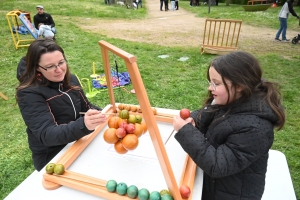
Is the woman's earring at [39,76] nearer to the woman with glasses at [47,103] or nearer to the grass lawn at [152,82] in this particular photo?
the woman with glasses at [47,103]

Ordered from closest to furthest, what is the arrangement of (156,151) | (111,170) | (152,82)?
1. (156,151)
2. (111,170)
3. (152,82)

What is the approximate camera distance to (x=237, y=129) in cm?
121

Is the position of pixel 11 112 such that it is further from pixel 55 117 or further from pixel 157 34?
pixel 157 34

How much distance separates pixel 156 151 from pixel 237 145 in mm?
407

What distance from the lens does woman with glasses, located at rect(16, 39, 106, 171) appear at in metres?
1.55

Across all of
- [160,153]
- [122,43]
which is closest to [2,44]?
[122,43]

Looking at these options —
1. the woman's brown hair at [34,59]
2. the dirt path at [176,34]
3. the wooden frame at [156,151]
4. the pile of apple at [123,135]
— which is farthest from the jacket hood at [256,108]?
the dirt path at [176,34]

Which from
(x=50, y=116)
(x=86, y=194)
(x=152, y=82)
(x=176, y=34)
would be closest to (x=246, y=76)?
(x=86, y=194)

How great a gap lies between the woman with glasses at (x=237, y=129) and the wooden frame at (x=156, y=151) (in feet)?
0.58

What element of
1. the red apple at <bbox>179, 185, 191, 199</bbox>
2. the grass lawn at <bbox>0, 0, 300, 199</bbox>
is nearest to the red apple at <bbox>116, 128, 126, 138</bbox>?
the red apple at <bbox>179, 185, 191, 199</bbox>

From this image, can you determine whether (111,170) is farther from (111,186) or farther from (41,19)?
(41,19)

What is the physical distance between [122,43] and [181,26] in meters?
4.83

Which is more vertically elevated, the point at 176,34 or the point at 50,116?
the point at 50,116

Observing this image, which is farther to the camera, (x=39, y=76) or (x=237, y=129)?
(x=39, y=76)
